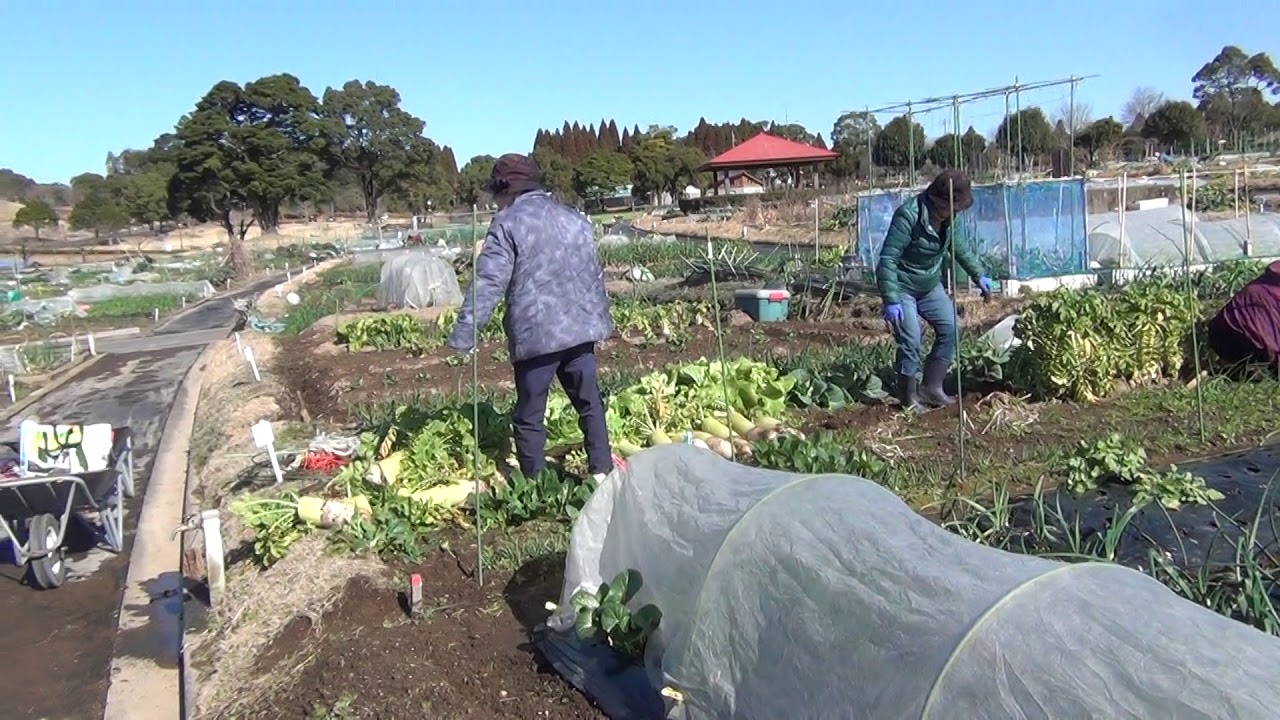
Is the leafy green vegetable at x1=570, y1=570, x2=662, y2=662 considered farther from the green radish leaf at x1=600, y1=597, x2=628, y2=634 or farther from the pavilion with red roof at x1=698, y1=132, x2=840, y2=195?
the pavilion with red roof at x1=698, y1=132, x2=840, y2=195

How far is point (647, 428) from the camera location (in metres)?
6.29

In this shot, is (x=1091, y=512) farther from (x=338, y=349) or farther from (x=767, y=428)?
(x=338, y=349)

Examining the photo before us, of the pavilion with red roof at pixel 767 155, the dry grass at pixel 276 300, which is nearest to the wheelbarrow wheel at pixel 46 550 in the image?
the dry grass at pixel 276 300

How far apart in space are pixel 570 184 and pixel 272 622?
58468mm

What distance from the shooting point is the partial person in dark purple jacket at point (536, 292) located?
4949mm

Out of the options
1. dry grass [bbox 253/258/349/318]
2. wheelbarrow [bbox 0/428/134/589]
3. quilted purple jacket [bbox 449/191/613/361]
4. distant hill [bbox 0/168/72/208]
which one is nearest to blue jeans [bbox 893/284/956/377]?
quilted purple jacket [bbox 449/191/613/361]

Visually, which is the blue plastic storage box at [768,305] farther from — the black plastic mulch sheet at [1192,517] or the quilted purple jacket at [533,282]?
the quilted purple jacket at [533,282]

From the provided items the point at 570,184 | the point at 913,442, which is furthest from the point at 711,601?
the point at 570,184

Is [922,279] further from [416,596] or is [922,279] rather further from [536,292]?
[416,596]

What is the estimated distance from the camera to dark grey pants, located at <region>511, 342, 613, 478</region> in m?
5.08

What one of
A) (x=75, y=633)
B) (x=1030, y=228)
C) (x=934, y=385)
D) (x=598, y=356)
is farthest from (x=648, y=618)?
(x=1030, y=228)

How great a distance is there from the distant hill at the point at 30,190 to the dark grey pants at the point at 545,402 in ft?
389

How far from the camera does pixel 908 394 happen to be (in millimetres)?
6703

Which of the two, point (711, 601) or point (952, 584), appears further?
point (711, 601)
